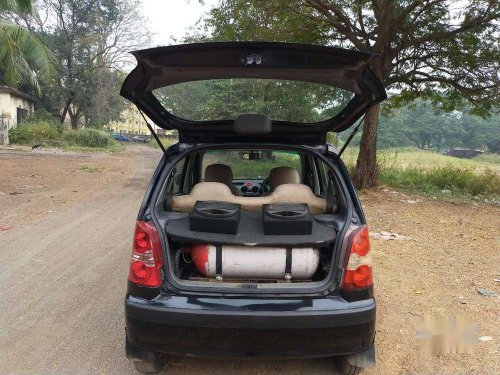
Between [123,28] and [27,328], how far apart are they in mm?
37269

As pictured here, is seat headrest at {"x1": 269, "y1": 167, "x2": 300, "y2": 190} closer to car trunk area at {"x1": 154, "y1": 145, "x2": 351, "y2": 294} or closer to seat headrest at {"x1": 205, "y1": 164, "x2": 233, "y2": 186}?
seat headrest at {"x1": 205, "y1": 164, "x2": 233, "y2": 186}

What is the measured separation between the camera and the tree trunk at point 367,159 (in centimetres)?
1060

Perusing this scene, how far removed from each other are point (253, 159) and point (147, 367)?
2201mm

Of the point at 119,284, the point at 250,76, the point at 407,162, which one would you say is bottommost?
the point at 119,284

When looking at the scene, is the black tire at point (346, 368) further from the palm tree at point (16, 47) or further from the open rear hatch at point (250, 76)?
the palm tree at point (16, 47)

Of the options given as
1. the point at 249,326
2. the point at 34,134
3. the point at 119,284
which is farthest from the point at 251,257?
the point at 34,134

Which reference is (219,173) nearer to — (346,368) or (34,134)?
(346,368)

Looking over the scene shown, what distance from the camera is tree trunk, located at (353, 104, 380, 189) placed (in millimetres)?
10602

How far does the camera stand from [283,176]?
156 inches

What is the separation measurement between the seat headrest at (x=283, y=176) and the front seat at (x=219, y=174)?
0.36m

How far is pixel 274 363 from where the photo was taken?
2961mm

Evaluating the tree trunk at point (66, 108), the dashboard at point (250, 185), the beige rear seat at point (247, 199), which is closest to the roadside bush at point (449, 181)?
the dashboard at point (250, 185)

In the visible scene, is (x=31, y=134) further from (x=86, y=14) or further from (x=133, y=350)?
(x=133, y=350)

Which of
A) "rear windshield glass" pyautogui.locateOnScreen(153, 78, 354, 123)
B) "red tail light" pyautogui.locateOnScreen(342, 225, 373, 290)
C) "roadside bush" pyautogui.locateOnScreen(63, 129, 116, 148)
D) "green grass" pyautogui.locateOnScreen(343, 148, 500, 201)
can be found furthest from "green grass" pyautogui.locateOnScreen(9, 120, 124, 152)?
"red tail light" pyautogui.locateOnScreen(342, 225, 373, 290)
